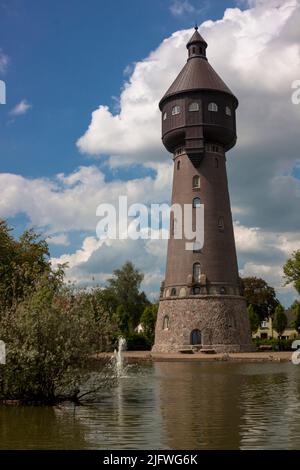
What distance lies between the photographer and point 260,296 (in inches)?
3004

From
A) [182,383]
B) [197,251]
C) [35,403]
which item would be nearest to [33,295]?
[35,403]

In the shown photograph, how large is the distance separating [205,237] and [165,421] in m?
35.2

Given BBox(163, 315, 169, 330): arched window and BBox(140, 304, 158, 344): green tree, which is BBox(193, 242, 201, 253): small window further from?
BBox(140, 304, 158, 344): green tree

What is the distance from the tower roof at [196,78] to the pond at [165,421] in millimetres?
33394

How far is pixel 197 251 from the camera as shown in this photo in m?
47.4

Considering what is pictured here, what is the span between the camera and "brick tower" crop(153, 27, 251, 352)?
153 ft

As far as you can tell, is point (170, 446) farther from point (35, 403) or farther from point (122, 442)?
point (35, 403)

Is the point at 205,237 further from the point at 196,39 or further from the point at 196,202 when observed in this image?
the point at 196,39

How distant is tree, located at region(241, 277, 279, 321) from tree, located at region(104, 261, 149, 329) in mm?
15086

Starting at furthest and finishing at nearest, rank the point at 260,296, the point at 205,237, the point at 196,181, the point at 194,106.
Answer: the point at 260,296 → the point at 196,181 → the point at 194,106 → the point at 205,237

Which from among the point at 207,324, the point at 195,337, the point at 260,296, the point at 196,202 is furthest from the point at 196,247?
the point at 260,296

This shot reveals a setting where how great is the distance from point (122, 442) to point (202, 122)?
39557mm

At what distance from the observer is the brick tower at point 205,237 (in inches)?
1841

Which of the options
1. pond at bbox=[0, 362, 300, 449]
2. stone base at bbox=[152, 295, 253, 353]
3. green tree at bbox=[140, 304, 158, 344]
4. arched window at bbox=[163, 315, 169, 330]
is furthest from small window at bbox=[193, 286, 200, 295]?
pond at bbox=[0, 362, 300, 449]
